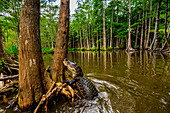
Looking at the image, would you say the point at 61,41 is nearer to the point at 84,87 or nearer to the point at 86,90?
the point at 84,87

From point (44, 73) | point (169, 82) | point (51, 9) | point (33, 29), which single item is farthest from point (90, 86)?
point (51, 9)

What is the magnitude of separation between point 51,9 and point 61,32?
23.6 metres

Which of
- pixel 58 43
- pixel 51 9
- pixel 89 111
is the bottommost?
pixel 89 111

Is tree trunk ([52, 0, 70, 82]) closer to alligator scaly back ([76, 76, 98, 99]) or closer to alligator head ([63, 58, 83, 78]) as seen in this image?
alligator head ([63, 58, 83, 78])

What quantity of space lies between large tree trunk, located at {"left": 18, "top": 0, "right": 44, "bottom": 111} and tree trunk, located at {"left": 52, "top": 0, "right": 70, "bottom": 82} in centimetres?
94

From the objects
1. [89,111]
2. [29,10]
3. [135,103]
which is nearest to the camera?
[29,10]

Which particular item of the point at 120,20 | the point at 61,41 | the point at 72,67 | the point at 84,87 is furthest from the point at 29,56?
the point at 120,20

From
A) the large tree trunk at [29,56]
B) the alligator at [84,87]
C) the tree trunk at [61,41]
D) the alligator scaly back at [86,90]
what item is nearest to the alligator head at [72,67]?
the alligator at [84,87]

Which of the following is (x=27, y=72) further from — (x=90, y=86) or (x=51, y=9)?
(x=51, y=9)

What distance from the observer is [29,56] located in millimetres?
2121

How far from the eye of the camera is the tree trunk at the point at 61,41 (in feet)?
10.1

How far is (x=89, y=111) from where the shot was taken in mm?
2252

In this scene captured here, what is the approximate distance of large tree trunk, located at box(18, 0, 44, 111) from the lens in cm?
204

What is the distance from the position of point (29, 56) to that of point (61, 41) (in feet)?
4.21
